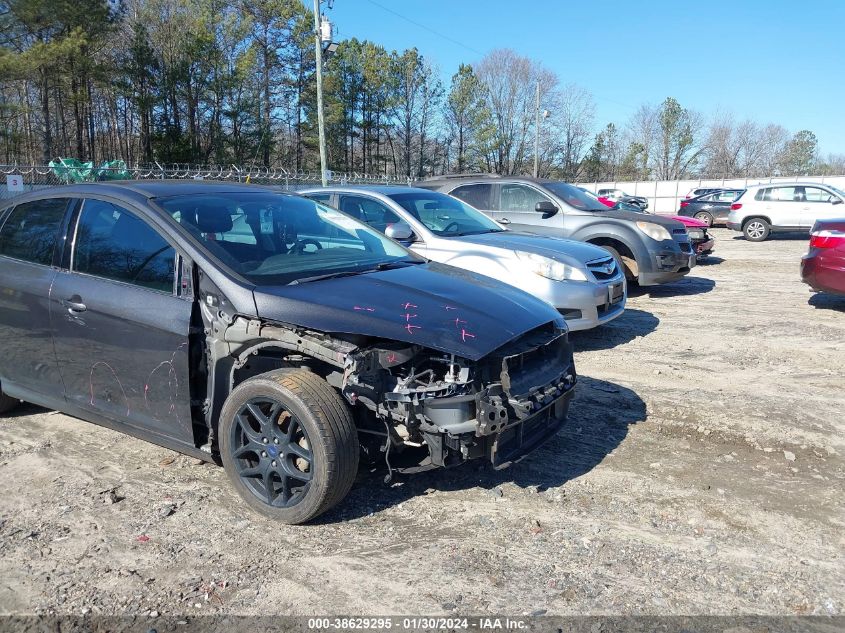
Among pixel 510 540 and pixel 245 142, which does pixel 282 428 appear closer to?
pixel 510 540

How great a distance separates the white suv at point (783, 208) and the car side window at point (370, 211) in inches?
605

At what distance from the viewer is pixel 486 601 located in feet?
8.81

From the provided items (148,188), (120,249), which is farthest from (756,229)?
(120,249)

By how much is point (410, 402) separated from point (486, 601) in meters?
0.96

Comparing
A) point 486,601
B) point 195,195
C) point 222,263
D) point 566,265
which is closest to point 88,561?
point 222,263

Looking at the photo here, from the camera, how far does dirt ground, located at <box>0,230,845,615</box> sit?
2.73 metres

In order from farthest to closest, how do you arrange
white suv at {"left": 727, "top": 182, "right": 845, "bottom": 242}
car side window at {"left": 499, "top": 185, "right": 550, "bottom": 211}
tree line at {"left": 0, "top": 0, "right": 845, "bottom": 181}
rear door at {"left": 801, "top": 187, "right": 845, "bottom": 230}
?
tree line at {"left": 0, "top": 0, "right": 845, "bottom": 181}, white suv at {"left": 727, "top": 182, "right": 845, "bottom": 242}, rear door at {"left": 801, "top": 187, "right": 845, "bottom": 230}, car side window at {"left": 499, "top": 185, "right": 550, "bottom": 211}

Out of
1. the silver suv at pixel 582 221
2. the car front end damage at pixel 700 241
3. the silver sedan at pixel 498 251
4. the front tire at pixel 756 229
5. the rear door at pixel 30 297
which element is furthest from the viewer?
the front tire at pixel 756 229

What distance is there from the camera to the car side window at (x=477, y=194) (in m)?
9.89

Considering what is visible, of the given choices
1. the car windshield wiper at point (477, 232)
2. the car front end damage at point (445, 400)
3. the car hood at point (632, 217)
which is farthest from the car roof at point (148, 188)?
the car hood at point (632, 217)

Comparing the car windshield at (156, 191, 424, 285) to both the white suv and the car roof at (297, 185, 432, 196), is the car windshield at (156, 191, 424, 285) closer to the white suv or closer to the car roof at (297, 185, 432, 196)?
the car roof at (297, 185, 432, 196)

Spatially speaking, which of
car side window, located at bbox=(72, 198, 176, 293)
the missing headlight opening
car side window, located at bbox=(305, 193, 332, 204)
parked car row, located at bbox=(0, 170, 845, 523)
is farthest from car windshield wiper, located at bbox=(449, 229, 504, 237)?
car side window, located at bbox=(72, 198, 176, 293)

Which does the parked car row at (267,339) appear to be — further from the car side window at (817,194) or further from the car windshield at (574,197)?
the car side window at (817,194)

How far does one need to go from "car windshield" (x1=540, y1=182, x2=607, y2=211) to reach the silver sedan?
2540mm
